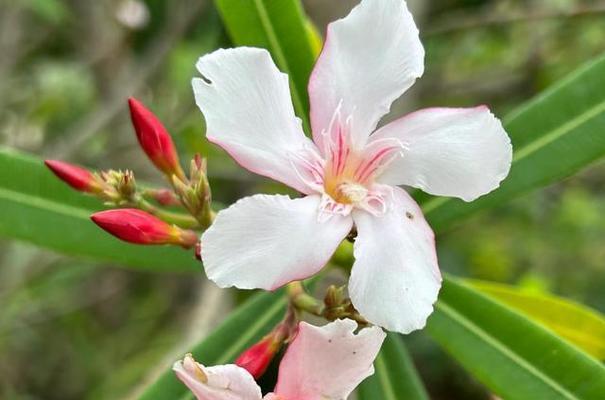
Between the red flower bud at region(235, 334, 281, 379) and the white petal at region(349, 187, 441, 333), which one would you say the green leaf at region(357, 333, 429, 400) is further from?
the white petal at region(349, 187, 441, 333)

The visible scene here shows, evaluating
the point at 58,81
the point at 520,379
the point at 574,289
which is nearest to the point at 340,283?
the point at 520,379

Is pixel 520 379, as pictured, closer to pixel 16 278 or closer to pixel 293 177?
pixel 293 177

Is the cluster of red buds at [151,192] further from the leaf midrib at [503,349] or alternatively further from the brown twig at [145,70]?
the brown twig at [145,70]

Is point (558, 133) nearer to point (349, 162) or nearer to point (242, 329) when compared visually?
point (349, 162)

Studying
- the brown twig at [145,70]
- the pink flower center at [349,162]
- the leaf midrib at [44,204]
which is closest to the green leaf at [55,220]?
the leaf midrib at [44,204]

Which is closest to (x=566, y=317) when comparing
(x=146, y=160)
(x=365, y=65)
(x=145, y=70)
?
(x=365, y=65)
